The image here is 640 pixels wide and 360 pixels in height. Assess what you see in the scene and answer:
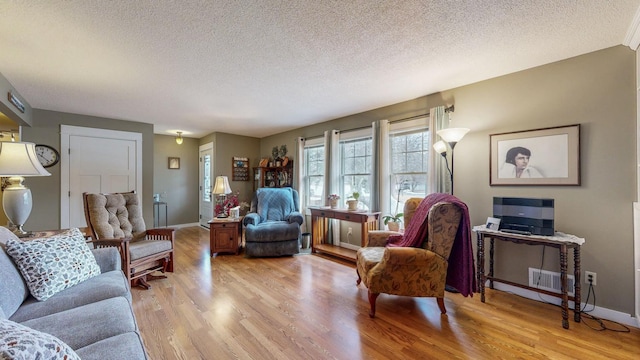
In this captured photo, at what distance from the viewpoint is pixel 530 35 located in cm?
204

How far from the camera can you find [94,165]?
448 centimetres

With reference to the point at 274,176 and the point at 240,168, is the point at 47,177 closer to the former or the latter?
the point at 240,168

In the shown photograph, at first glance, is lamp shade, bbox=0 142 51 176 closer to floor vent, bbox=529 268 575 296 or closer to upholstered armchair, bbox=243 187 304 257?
upholstered armchair, bbox=243 187 304 257

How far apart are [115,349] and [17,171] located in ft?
6.95

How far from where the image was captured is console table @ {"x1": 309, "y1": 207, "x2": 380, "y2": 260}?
3594mm

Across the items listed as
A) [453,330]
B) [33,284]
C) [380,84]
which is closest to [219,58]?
[380,84]

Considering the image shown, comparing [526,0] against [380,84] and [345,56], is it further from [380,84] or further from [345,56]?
[380,84]

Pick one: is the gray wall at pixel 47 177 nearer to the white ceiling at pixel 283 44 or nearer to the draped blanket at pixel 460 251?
the white ceiling at pixel 283 44

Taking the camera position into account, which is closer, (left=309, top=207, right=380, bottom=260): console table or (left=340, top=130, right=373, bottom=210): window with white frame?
(left=309, top=207, right=380, bottom=260): console table

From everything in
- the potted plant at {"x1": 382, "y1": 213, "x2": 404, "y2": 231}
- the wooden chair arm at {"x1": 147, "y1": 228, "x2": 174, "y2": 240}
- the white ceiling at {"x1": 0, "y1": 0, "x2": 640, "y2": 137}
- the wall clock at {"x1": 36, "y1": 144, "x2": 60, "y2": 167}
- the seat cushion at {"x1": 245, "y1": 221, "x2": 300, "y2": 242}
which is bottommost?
the seat cushion at {"x1": 245, "y1": 221, "x2": 300, "y2": 242}

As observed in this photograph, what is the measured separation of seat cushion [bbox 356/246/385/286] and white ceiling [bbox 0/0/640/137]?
186cm

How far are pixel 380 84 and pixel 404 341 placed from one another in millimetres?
2574

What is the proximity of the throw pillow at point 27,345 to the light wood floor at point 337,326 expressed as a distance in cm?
122

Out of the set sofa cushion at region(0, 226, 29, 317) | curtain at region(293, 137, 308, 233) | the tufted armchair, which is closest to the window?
curtain at region(293, 137, 308, 233)
